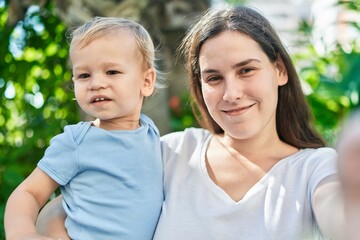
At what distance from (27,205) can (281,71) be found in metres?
0.81

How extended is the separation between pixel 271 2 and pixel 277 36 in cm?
828

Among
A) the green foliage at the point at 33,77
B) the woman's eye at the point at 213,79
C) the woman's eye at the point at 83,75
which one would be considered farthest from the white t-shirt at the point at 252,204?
the green foliage at the point at 33,77

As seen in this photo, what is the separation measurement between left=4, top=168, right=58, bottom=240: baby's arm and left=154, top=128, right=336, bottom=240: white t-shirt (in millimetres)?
326

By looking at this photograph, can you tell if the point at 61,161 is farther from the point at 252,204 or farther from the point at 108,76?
the point at 252,204

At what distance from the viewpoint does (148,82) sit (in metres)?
1.89

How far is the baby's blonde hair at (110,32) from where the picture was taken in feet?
5.81

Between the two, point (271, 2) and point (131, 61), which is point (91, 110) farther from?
point (271, 2)

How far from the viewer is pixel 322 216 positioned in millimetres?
1496

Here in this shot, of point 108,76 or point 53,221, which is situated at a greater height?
point 108,76

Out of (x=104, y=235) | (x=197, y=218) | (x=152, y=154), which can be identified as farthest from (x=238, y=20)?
(x=104, y=235)

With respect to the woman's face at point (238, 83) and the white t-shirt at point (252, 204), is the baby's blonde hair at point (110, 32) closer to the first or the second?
the woman's face at point (238, 83)

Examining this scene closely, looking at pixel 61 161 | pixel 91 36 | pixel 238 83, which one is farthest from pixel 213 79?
pixel 61 161

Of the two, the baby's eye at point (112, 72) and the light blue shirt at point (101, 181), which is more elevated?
the baby's eye at point (112, 72)

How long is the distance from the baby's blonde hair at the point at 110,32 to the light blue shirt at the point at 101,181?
0.22 meters
